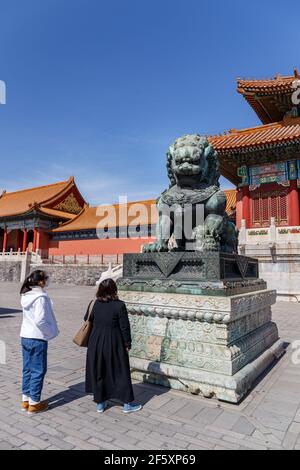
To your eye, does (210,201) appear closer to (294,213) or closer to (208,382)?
(208,382)

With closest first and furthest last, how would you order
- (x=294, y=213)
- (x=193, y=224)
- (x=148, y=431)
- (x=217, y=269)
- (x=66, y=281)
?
1. (x=148, y=431)
2. (x=217, y=269)
3. (x=193, y=224)
4. (x=294, y=213)
5. (x=66, y=281)

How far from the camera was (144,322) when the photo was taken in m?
3.79

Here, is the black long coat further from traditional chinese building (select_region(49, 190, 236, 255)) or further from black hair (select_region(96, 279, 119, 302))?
traditional chinese building (select_region(49, 190, 236, 255))

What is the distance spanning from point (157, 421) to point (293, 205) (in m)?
13.0

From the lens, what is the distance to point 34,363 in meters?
2.99

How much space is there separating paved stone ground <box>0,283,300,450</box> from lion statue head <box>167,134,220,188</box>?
256 cm

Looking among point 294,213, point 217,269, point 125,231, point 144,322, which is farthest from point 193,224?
point 125,231

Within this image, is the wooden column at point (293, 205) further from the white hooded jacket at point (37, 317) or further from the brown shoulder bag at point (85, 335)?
the white hooded jacket at point (37, 317)

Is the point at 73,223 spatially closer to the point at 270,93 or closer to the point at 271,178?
the point at 271,178

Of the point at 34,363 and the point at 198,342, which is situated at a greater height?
the point at 198,342

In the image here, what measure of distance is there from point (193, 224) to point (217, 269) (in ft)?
2.77

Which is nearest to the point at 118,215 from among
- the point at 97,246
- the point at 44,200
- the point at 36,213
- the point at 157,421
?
the point at 97,246

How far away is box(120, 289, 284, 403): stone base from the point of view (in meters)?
3.13

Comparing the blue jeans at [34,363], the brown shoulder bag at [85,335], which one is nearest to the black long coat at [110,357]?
the brown shoulder bag at [85,335]
